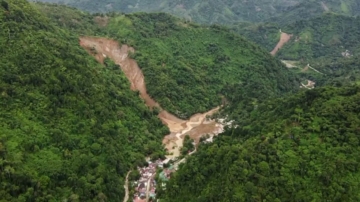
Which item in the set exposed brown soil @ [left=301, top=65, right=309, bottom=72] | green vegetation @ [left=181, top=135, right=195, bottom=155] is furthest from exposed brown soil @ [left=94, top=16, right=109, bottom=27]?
exposed brown soil @ [left=301, top=65, right=309, bottom=72]

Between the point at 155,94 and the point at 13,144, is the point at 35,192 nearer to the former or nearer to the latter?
the point at 13,144

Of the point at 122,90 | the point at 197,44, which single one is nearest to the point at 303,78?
the point at 197,44

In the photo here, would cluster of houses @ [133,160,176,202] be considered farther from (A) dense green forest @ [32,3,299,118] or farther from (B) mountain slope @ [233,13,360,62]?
(B) mountain slope @ [233,13,360,62]

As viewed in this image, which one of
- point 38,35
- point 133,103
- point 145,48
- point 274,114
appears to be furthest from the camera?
point 145,48

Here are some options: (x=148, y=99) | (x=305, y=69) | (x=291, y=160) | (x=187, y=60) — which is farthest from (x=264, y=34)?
(x=291, y=160)

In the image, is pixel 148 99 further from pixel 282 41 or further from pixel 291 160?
pixel 282 41
